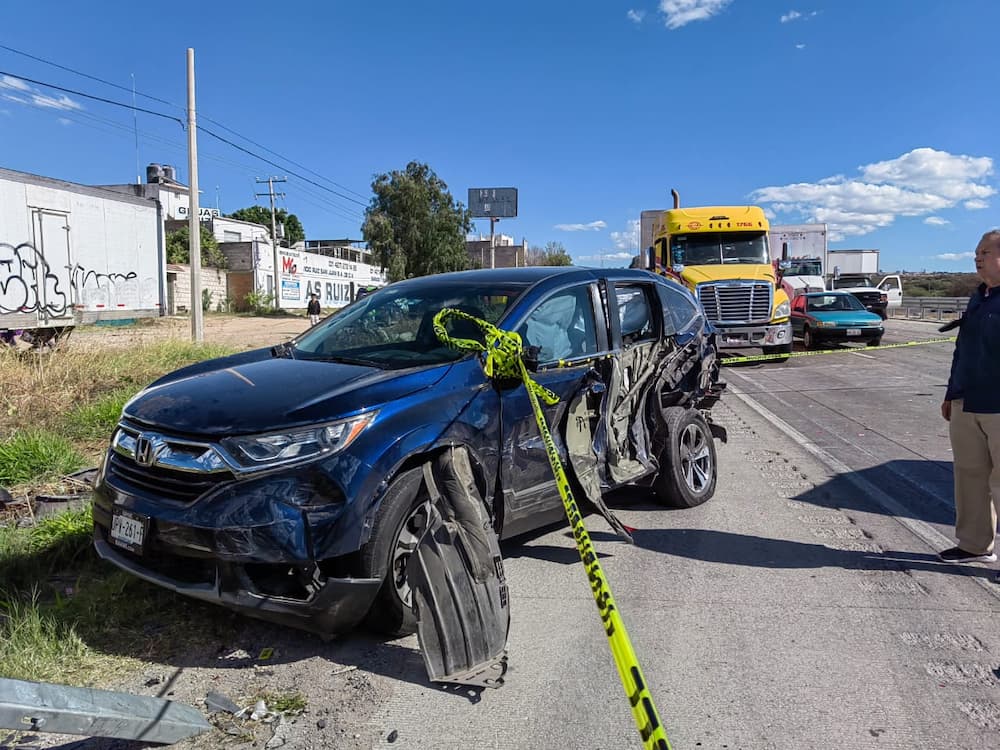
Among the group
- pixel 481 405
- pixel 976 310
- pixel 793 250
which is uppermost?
pixel 793 250

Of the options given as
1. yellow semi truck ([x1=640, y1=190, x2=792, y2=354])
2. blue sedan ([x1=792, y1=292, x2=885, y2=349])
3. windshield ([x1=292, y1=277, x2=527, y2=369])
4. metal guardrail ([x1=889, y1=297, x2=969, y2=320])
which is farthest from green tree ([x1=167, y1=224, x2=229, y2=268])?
windshield ([x1=292, y1=277, x2=527, y2=369])

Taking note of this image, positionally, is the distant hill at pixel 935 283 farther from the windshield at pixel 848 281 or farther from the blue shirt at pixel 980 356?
the blue shirt at pixel 980 356

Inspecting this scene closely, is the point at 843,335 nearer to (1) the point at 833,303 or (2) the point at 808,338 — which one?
(2) the point at 808,338

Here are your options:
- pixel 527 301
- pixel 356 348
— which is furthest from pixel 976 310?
pixel 356 348

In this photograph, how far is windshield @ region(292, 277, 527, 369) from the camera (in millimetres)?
4082

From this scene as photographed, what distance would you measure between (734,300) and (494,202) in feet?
131

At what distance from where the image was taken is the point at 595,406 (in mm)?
4629

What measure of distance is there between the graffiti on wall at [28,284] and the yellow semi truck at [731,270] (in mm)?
12237

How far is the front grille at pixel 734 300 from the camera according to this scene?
52.0 feet

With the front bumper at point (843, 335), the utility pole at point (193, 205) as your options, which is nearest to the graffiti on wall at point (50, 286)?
the utility pole at point (193, 205)

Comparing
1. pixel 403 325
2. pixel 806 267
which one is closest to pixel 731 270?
pixel 403 325

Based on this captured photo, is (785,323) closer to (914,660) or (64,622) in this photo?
(914,660)

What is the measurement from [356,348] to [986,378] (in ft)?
12.1

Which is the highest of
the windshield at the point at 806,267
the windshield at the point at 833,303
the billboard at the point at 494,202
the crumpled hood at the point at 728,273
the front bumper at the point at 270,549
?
the billboard at the point at 494,202
